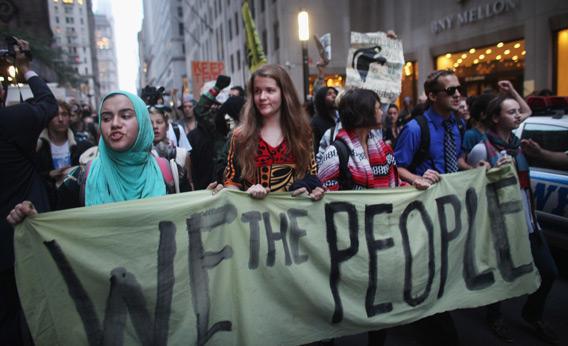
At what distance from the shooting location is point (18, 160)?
270cm

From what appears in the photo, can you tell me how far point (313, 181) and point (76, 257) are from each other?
58.5 inches

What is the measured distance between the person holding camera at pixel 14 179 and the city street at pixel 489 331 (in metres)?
2.46

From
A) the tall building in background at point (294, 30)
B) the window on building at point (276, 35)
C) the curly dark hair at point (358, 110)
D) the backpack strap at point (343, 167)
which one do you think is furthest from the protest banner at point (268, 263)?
the window on building at point (276, 35)

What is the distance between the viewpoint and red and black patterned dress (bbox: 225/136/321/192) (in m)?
2.76

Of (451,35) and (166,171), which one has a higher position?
(451,35)

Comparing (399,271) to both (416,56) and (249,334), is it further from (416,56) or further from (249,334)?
(416,56)

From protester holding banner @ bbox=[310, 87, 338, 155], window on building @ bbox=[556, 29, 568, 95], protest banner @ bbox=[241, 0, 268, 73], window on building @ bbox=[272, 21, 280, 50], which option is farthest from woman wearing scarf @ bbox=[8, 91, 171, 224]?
window on building @ bbox=[272, 21, 280, 50]

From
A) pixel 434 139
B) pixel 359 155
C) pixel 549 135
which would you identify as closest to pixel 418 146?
pixel 434 139

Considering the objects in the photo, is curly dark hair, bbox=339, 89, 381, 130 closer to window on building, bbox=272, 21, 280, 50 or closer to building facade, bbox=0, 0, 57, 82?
building facade, bbox=0, 0, 57, 82

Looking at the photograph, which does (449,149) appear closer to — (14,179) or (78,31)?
(14,179)

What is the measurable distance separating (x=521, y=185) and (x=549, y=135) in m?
1.79

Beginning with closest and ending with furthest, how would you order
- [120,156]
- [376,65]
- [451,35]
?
[120,156] → [376,65] → [451,35]

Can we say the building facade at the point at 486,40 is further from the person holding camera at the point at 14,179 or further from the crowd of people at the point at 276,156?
the person holding camera at the point at 14,179

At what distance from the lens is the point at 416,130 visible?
138 inches
